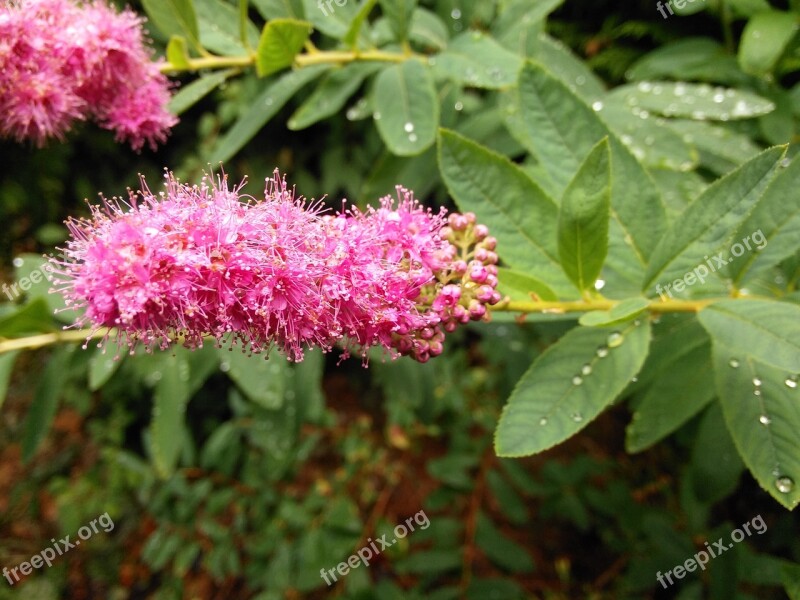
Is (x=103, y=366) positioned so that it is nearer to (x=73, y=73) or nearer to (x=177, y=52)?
(x=73, y=73)

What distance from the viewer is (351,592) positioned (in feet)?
7.98

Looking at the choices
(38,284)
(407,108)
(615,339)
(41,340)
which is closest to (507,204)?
(615,339)

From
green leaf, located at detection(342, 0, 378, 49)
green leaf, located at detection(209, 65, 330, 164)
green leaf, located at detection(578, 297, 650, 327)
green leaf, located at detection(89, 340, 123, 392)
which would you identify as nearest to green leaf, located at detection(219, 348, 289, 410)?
green leaf, located at detection(89, 340, 123, 392)

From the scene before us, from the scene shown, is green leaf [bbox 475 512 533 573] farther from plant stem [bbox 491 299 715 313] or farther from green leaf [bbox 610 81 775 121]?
green leaf [bbox 610 81 775 121]

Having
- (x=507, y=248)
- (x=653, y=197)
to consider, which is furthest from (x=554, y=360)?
(x=653, y=197)

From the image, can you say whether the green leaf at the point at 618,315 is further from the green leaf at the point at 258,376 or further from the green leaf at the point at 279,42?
the green leaf at the point at 258,376

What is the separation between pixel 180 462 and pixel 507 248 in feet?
7.84

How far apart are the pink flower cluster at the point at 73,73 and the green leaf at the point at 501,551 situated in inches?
78.5

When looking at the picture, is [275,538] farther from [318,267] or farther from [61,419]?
[61,419]

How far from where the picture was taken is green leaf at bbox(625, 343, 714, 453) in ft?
5.05

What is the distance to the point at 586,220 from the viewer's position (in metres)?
1.20

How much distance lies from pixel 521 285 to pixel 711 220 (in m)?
0.40

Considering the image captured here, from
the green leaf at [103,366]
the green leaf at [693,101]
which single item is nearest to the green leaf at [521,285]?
the green leaf at [693,101]

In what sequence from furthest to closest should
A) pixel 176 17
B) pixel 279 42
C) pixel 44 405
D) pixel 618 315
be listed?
pixel 44 405, pixel 176 17, pixel 279 42, pixel 618 315
